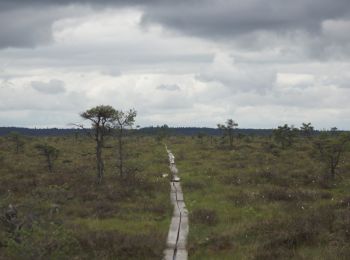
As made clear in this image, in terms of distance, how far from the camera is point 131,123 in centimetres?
3569

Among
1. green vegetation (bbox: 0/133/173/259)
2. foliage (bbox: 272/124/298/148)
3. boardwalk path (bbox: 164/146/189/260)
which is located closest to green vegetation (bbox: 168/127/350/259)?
boardwalk path (bbox: 164/146/189/260)

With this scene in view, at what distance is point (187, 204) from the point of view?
25.3m

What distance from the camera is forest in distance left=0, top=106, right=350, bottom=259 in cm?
1552

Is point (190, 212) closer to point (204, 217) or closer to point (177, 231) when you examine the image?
point (204, 217)

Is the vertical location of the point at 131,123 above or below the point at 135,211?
above

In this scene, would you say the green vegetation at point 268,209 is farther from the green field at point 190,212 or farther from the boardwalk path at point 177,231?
the boardwalk path at point 177,231

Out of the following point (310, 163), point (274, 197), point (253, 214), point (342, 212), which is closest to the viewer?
point (342, 212)

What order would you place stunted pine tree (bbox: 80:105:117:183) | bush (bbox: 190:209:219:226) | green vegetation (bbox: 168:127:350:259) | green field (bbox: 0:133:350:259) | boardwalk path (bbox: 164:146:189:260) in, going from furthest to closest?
stunted pine tree (bbox: 80:105:117:183), bush (bbox: 190:209:219:226), green vegetation (bbox: 168:127:350:259), boardwalk path (bbox: 164:146:189:260), green field (bbox: 0:133:350:259)

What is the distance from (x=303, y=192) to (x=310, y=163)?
1459cm

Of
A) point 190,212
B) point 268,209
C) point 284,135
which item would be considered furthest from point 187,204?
point 284,135

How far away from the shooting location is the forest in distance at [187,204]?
15.5 meters

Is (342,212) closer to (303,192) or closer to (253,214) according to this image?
(253,214)

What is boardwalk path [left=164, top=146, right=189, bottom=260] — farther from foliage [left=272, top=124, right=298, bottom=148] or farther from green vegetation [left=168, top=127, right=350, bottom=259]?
foliage [left=272, top=124, right=298, bottom=148]

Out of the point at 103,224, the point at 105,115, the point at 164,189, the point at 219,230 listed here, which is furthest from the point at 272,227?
the point at 105,115
